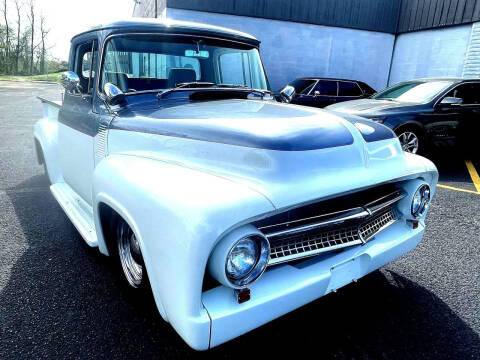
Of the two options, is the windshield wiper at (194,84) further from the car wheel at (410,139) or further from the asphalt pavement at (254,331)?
the car wheel at (410,139)

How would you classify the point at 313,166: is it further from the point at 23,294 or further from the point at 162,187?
the point at 23,294

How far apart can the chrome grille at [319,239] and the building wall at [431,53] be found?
46.0ft

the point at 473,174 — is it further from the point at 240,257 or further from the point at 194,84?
the point at 240,257

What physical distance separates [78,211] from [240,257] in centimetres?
206

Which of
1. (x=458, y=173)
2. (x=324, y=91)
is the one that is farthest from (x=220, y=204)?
(x=324, y=91)

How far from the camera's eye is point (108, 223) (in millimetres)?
2391

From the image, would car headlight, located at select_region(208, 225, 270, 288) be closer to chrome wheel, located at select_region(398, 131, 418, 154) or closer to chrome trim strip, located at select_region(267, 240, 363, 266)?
chrome trim strip, located at select_region(267, 240, 363, 266)

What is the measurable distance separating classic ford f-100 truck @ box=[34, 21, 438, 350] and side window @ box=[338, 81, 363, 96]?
836 cm

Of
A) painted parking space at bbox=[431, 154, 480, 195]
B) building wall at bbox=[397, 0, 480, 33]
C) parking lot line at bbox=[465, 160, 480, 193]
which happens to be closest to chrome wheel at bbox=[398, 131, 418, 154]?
painted parking space at bbox=[431, 154, 480, 195]

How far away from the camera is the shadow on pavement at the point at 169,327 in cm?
210

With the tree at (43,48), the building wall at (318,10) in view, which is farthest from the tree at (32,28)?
the building wall at (318,10)

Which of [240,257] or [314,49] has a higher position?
[314,49]

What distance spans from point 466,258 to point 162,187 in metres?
2.99

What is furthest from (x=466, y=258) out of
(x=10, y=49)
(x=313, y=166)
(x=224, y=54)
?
(x=10, y=49)
